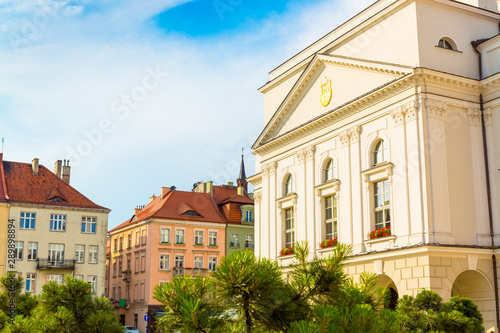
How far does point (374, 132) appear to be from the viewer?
31.6m

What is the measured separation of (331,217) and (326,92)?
701 cm

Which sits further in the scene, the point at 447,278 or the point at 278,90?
the point at 278,90

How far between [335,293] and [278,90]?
34935mm

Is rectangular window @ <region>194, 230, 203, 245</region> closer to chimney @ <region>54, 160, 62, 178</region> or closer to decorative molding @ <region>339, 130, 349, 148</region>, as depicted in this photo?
chimney @ <region>54, 160, 62, 178</region>

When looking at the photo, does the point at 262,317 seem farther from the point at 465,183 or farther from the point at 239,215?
the point at 239,215

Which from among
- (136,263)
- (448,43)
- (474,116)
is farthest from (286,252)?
(136,263)

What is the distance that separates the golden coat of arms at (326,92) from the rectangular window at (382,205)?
6.34 meters

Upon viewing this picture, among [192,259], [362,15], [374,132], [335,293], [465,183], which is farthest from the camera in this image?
[192,259]

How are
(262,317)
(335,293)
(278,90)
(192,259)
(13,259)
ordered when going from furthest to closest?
1. (192,259)
2. (13,259)
3. (278,90)
4. (335,293)
5. (262,317)

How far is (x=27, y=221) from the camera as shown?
6041cm

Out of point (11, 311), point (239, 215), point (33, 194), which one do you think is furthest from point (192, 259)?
point (11, 311)

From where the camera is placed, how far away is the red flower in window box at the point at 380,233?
97.9ft

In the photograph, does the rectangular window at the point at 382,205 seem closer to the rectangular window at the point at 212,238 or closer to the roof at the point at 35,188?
the roof at the point at 35,188

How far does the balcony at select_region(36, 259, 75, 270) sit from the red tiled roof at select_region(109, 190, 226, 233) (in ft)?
37.2
